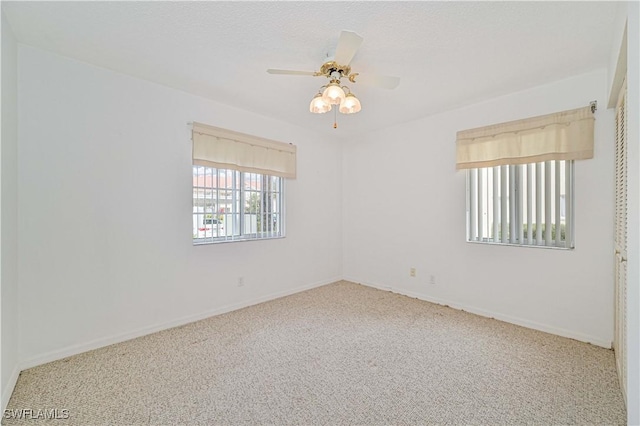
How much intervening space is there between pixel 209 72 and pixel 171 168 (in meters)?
1.03

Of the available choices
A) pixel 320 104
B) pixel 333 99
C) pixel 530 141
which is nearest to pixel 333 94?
pixel 333 99

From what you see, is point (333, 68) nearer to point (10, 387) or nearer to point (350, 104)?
point (350, 104)

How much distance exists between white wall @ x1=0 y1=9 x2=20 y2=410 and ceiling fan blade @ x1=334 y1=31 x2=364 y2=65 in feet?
6.83

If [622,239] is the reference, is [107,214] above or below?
above

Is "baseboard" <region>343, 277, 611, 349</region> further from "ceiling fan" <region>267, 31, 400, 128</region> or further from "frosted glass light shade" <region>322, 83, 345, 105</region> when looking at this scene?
"frosted glass light shade" <region>322, 83, 345, 105</region>

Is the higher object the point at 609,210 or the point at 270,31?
the point at 270,31

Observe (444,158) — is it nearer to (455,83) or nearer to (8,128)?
(455,83)

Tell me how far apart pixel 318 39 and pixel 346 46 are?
14.0 inches

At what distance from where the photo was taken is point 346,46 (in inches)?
71.4

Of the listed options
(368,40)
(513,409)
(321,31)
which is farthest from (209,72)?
(513,409)

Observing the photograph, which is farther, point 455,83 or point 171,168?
point 171,168

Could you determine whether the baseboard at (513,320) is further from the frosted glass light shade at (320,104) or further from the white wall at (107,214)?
the frosted glass light shade at (320,104)

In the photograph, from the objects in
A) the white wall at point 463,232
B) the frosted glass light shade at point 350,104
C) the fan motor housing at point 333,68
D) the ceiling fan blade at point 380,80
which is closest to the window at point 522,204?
the white wall at point 463,232

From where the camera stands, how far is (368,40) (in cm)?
206
